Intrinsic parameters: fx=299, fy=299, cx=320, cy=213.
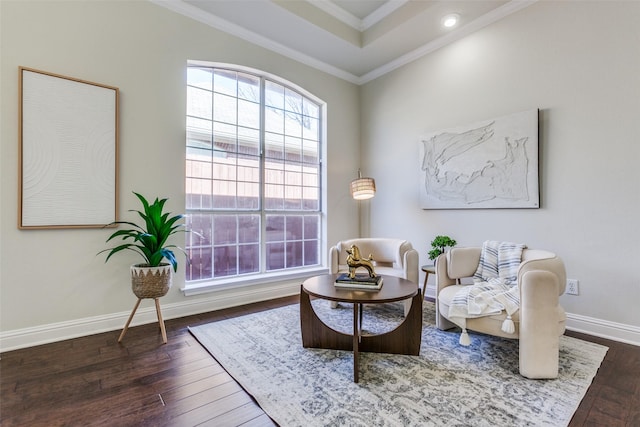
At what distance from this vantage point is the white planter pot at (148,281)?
7.41ft

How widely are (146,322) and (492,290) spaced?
2.90 m

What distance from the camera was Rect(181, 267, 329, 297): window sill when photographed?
3018 mm

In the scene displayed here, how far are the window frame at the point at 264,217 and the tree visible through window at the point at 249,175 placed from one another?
0.7 inches

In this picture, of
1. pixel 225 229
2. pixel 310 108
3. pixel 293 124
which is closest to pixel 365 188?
pixel 293 124

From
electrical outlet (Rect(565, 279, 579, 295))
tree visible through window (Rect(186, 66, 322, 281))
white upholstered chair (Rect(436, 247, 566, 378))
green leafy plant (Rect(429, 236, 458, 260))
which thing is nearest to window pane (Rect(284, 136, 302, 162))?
tree visible through window (Rect(186, 66, 322, 281))

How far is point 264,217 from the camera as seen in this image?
365 cm

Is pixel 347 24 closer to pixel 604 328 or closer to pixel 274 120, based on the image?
pixel 274 120

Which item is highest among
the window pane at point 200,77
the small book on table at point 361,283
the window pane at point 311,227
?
the window pane at point 200,77

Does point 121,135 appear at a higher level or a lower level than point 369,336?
higher

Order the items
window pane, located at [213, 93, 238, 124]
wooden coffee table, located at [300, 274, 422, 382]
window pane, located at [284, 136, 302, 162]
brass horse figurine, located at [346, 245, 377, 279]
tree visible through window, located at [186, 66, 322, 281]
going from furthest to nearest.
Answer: window pane, located at [284, 136, 302, 162] → window pane, located at [213, 93, 238, 124] → tree visible through window, located at [186, 66, 322, 281] → brass horse figurine, located at [346, 245, 377, 279] → wooden coffee table, located at [300, 274, 422, 382]

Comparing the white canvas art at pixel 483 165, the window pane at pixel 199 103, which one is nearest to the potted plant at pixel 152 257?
the window pane at pixel 199 103

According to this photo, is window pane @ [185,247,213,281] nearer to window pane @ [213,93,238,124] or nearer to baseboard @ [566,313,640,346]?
window pane @ [213,93,238,124]

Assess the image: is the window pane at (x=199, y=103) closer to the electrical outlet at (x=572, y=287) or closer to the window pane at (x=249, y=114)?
the window pane at (x=249, y=114)

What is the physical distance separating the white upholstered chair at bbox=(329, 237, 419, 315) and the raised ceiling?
7.75 ft
